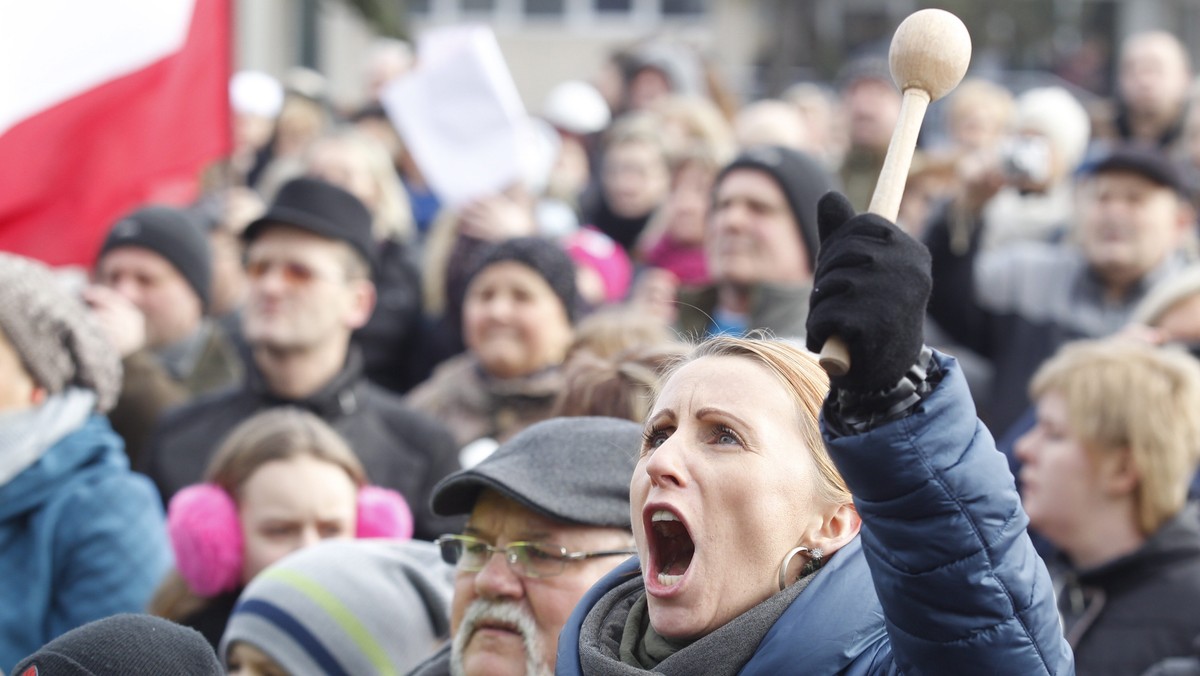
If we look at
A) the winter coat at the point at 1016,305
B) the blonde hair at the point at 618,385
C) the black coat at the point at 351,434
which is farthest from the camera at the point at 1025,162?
the blonde hair at the point at 618,385

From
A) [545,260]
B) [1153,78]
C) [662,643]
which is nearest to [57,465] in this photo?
[545,260]

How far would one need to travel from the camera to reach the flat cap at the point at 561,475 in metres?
3.02

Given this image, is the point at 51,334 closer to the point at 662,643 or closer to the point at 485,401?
the point at 485,401

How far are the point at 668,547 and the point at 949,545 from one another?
2.07 feet

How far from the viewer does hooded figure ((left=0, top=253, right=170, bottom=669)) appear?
4.07 metres

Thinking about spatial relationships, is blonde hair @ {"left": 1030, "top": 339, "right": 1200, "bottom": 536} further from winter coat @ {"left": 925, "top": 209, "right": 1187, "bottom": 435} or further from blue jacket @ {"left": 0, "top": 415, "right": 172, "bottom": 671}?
blue jacket @ {"left": 0, "top": 415, "right": 172, "bottom": 671}

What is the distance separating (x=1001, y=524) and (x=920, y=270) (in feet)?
1.20

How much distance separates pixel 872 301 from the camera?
1.94m

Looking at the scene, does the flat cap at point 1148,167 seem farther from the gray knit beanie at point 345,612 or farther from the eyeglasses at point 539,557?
the eyeglasses at point 539,557

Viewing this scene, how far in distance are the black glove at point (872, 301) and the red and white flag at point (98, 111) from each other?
4051 millimetres

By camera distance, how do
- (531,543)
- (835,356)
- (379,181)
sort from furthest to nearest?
(379,181)
(531,543)
(835,356)

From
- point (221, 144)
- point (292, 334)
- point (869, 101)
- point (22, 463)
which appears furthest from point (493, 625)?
point (869, 101)

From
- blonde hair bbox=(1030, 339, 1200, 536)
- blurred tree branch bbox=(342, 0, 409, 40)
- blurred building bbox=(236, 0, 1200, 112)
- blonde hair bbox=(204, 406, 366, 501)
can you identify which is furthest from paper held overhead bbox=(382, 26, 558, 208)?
blurred building bbox=(236, 0, 1200, 112)

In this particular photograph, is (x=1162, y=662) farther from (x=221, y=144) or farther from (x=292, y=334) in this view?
(x=221, y=144)
